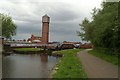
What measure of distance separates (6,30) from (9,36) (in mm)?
2199

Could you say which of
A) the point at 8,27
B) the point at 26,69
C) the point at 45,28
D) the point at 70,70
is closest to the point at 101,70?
the point at 70,70

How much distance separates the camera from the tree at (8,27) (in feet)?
253

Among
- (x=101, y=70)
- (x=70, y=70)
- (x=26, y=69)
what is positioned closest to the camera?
(x=101, y=70)

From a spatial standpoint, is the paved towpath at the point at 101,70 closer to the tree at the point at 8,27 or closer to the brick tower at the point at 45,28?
the tree at the point at 8,27

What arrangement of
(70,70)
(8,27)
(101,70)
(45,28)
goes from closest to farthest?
(101,70) < (70,70) < (8,27) < (45,28)

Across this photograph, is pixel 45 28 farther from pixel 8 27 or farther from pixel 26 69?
pixel 26 69

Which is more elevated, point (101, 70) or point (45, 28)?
point (45, 28)

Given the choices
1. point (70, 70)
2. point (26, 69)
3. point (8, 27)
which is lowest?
point (26, 69)

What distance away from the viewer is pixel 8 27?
78.6 m

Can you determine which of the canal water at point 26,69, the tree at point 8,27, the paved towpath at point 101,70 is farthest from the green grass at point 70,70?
the tree at point 8,27

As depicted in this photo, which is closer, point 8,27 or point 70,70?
point 70,70

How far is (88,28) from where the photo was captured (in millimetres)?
61188

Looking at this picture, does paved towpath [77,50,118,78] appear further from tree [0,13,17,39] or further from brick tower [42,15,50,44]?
brick tower [42,15,50,44]

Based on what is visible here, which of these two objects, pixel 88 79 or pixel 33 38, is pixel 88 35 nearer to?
pixel 88 79
